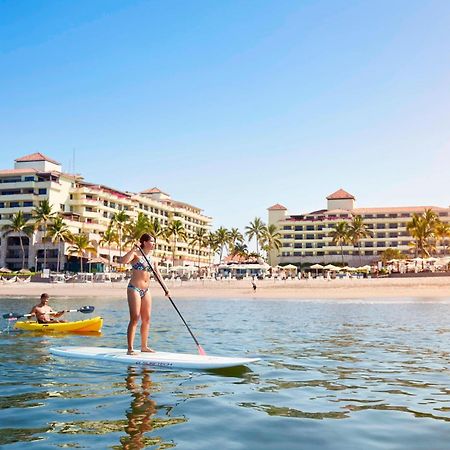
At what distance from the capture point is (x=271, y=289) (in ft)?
206

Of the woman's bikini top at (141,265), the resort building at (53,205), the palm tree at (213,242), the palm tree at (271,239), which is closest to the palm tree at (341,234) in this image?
the palm tree at (271,239)

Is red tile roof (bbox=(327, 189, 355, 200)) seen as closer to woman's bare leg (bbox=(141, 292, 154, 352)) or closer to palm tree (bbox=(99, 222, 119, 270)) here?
palm tree (bbox=(99, 222, 119, 270))

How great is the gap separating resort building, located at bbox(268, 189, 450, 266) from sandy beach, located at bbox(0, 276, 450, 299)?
50.3 meters

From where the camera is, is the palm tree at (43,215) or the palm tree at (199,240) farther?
the palm tree at (199,240)

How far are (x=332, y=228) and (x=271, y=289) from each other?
5866 centimetres

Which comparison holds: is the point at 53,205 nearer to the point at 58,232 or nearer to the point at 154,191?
the point at 58,232

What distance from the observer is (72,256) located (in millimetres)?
84188

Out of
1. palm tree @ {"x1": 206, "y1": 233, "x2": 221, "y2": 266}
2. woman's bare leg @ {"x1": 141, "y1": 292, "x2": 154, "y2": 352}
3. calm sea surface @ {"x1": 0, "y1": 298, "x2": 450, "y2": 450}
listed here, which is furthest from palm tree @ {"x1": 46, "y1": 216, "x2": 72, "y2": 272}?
woman's bare leg @ {"x1": 141, "y1": 292, "x2": 154, "y2": 352}

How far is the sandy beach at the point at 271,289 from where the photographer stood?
184ft

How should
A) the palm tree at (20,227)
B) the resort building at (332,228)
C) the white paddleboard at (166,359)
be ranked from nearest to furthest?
the white paddleboard at (166,359) → the palm tree at (20,227) → the resort building at (332,228)

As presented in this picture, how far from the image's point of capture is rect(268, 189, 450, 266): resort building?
11550 cm

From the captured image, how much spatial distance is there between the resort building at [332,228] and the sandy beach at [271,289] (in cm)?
5033

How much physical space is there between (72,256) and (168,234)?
24.7 meters

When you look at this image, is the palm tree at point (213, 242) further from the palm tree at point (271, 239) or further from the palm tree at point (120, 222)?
the palm tree at point (120, 222)
